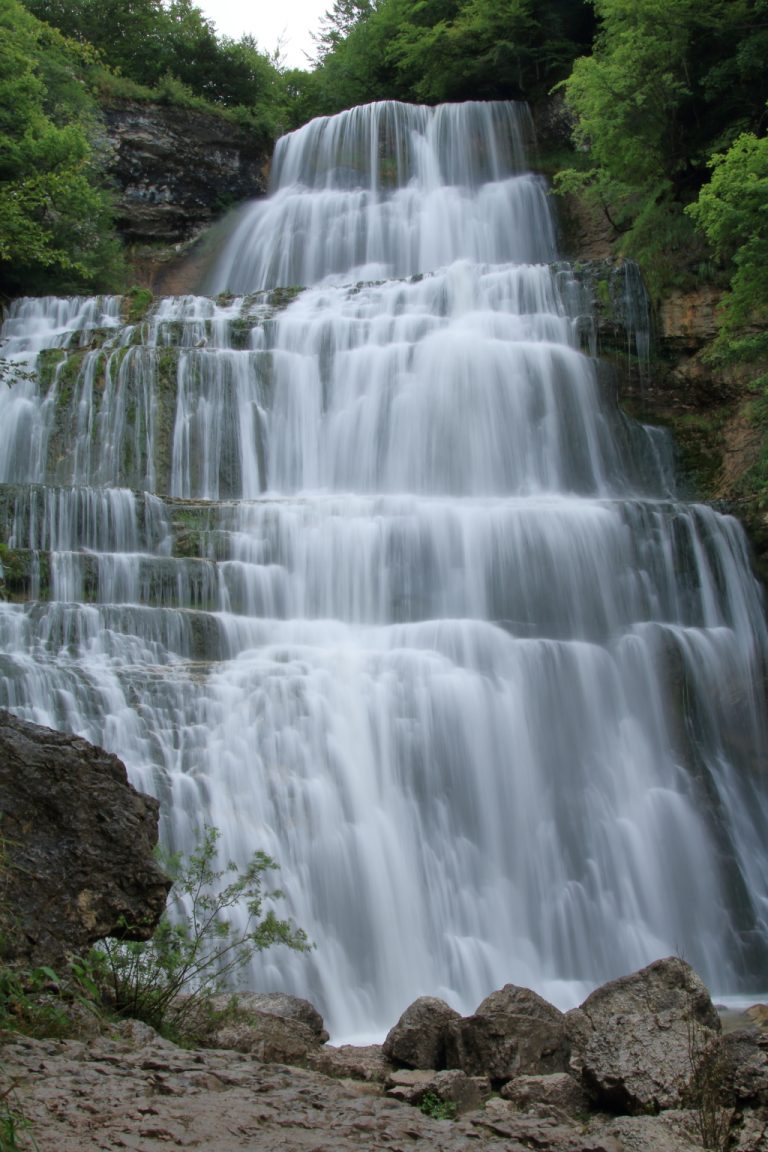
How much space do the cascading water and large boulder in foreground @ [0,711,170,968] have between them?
3679 mm

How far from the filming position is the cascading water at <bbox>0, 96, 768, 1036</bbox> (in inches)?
386

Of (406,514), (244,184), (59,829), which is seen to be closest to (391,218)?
(244,184)

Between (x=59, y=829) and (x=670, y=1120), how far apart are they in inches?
134

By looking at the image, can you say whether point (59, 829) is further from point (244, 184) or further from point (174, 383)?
point (244, 184)

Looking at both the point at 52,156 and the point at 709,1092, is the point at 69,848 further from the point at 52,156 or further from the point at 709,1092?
the point at 52,156

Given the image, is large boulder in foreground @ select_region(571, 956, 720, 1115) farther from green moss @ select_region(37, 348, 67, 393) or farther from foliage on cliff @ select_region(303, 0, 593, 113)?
foliage on cliff @ select_region(303, 0, 593, 113)

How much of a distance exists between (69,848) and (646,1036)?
138 inches

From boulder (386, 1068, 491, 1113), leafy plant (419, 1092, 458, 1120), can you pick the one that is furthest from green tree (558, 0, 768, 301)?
leafy plant (419, 1092, 458, 1120)

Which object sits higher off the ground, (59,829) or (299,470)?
(299,470)

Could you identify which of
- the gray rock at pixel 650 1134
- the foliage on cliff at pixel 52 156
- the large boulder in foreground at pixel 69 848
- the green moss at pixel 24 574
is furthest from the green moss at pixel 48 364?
the gray rock at pixel 650 1134

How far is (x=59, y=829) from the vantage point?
16.7ft

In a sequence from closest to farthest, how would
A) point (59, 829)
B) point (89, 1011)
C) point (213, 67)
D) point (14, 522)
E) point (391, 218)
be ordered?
point (89, 1011)
point (59, 829)
point (14, 522)
point (391, 218)
point (213, 67)

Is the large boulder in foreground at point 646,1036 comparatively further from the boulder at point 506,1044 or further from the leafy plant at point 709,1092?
the boulder at point 506,1044

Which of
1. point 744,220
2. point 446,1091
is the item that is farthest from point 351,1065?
point 744,220
